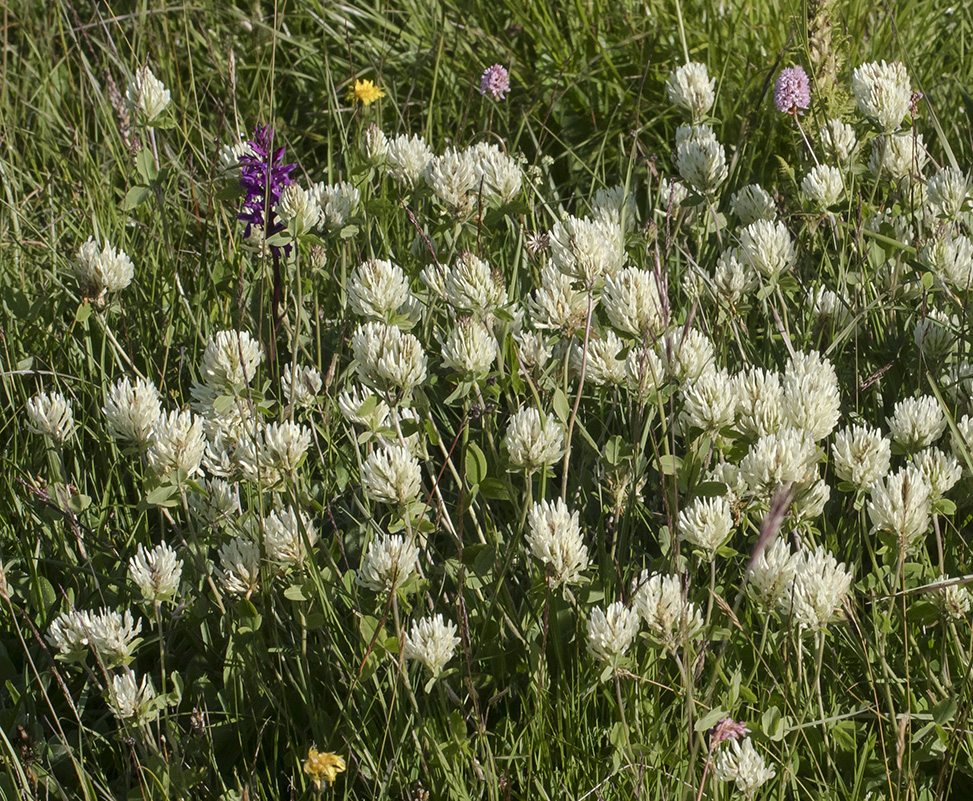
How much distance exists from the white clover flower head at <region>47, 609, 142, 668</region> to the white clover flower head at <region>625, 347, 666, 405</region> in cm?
87

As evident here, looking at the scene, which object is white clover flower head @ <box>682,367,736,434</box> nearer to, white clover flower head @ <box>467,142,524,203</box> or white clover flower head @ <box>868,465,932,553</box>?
white clover flower head @ <box>868,465,932,553</box>

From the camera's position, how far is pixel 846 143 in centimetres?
241

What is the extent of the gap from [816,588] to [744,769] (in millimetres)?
265

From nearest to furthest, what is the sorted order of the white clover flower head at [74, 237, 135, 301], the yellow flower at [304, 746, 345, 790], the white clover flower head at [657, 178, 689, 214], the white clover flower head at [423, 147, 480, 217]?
the yellow flower at [304, 746, 345, 790] → the white clover flower head at [74, 237, 135, 301] → the white clover flower head at [423, 147, 480, 217] → the white clover flower head at [657, 178, 689, 214]

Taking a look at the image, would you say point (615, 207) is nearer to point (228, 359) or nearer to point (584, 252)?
point (584, 252)

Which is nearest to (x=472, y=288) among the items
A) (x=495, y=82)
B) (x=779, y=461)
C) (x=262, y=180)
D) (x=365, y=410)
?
(x=365, y=410)

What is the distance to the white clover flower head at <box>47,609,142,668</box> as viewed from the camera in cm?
157

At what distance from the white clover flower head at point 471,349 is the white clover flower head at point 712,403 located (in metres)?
0.32

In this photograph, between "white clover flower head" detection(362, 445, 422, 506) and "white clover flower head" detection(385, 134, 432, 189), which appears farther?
"white clover flower head" detection(385, 134, 432, 189)

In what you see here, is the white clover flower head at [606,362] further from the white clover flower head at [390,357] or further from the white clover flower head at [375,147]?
the white clover flower head at [375,147]

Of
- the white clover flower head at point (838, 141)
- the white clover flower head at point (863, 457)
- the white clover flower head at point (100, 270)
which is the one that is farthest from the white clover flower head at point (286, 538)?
the white clover flower head at point (838, 141)

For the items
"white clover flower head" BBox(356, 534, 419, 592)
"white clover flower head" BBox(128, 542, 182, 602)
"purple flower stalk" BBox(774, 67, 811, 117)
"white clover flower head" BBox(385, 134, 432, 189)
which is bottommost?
"white clover flower head" BBox(356, 534, 419, 592)

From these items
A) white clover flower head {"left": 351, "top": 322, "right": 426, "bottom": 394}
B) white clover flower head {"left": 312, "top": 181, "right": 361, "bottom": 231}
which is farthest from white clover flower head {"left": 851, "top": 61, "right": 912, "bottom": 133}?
white clover flower head {"left": 351, "top": 322, "right": 426, "bottom": 394}

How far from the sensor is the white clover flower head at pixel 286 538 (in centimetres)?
166
